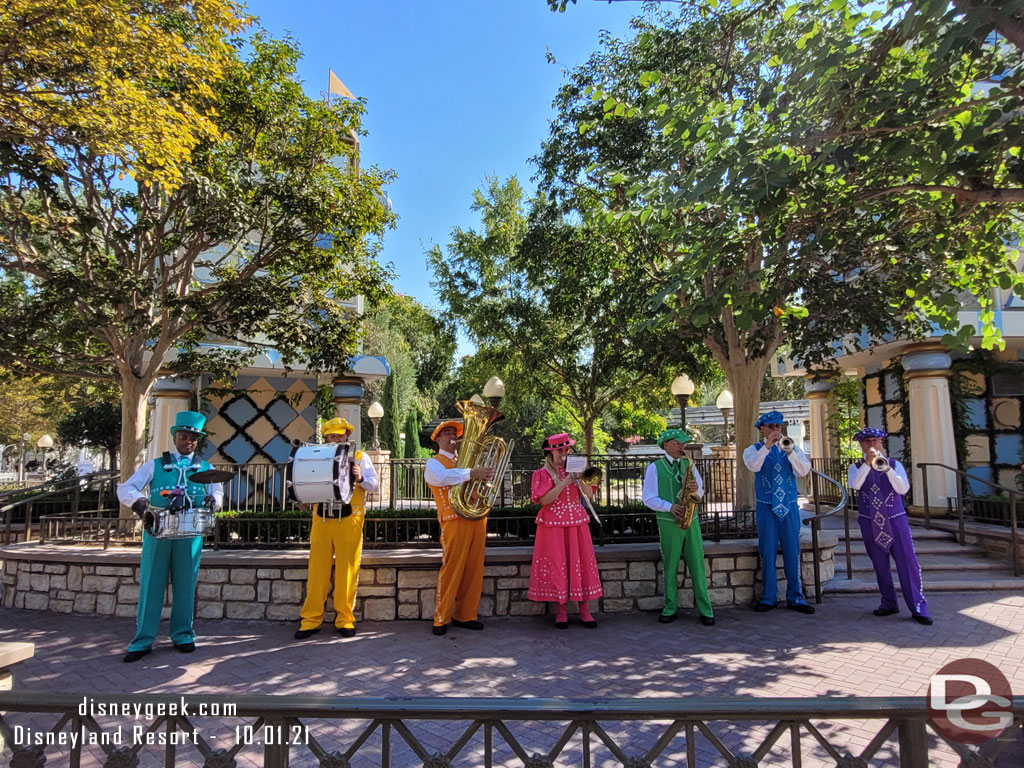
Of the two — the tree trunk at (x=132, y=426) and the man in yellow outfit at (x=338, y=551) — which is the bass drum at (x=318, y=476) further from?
the tree trunk at (x=132, y=426)

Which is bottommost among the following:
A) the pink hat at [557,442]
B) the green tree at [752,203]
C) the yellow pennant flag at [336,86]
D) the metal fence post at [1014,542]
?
the metal fence post at [1014,542]

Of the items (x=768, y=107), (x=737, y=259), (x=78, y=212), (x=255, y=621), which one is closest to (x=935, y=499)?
(x=737, y=259)

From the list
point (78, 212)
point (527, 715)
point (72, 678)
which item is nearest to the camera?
point (527, 715)

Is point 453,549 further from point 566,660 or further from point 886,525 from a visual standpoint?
point 886,525

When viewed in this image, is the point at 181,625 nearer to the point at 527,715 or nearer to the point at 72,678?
the point at 72,678

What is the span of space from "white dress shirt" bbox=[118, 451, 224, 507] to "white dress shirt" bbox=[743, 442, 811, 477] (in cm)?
→ 497

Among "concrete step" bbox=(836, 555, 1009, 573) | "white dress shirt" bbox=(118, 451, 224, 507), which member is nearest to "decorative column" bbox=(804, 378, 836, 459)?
"concrete step" bbox=(836, 555, 1009, 573)

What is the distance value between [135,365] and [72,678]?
14.5 feet

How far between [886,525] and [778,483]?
1058 millimetres

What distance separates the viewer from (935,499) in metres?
10.2

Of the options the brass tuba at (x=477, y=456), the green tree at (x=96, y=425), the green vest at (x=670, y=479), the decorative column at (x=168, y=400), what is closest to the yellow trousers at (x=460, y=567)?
the brass tuba at (x=477, y=456)

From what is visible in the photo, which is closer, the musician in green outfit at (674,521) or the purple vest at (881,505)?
the musician in green outfit at (674,521)

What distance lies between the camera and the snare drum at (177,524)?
4891 mm

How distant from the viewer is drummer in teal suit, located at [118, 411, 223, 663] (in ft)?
15.9
